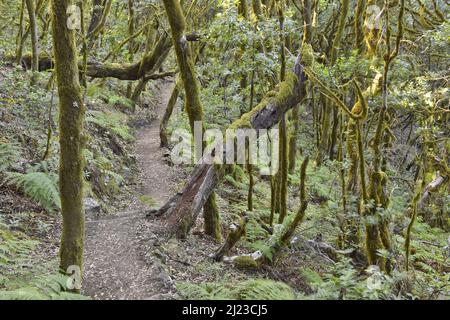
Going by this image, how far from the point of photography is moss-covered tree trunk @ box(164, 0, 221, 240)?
7.23 metres

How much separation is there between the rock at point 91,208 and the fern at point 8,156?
5.09ft

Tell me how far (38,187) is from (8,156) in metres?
1.02

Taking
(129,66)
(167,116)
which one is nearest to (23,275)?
(129,66)

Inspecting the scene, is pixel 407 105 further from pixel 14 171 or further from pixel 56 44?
pixel 14 171

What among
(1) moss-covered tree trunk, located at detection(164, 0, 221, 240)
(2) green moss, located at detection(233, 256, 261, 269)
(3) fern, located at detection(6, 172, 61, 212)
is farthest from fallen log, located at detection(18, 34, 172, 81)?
(2) green moss, located at detection(233, 256, 261, 269)

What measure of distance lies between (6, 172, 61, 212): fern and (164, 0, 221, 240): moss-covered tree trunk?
2.57 metres

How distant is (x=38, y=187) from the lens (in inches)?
297

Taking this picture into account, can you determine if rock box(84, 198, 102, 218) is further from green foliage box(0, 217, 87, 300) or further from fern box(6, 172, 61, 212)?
green foliage box(0, 217, 87, 300)

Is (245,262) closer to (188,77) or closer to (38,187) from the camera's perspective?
(188,77)

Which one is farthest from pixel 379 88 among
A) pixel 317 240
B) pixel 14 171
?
pixel 14 171

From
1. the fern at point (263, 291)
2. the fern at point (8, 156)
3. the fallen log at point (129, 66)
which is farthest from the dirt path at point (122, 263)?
the fallen log at point (129, 66)

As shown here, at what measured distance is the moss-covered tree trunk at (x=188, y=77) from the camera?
723 cm

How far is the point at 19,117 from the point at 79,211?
5997mm
